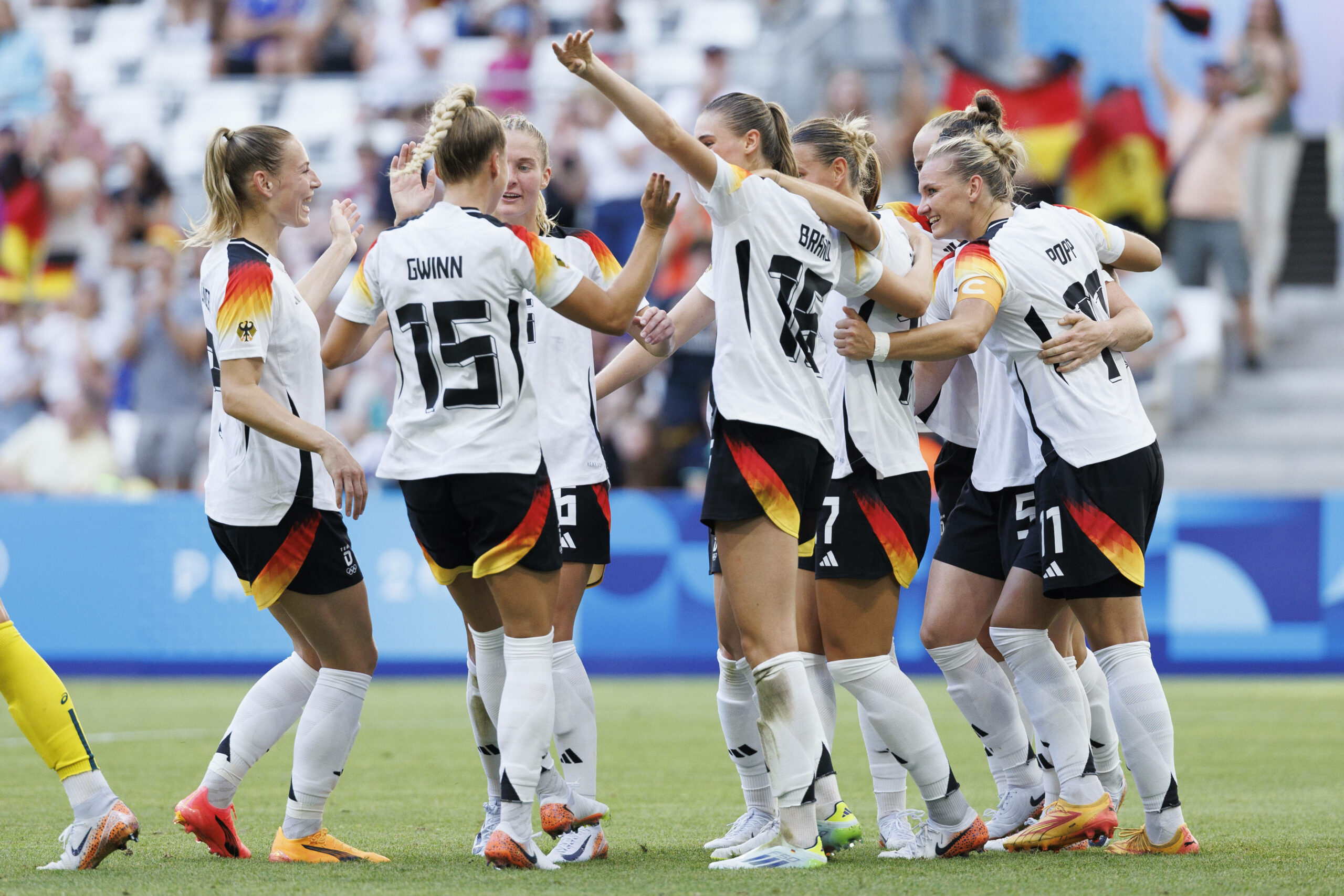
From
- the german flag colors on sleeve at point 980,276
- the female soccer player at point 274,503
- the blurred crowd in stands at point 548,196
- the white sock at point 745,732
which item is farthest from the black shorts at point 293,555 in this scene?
the blurred crowd in stands at point 548,196

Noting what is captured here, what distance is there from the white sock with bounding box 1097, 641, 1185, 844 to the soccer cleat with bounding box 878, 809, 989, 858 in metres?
0.52

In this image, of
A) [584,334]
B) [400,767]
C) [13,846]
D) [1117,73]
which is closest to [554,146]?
[1117,73]

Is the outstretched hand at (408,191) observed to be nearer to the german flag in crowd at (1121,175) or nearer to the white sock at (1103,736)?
the white sock at (1103,736)

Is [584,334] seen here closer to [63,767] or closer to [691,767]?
[63,767]

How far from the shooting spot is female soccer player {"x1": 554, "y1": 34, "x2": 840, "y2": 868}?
4.52 meters

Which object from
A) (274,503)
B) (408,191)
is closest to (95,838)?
(274,503)

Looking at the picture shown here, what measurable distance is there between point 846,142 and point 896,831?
87.7 inches

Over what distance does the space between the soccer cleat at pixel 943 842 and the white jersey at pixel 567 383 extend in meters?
1.59

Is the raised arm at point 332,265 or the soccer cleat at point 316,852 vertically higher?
the raised arm at point 332,265

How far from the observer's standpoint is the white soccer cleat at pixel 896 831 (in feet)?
16.0

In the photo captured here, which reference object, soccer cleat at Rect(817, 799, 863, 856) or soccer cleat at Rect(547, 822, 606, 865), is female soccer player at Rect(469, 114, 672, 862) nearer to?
soccer cleat at Rect(547, 822, 606, 865)

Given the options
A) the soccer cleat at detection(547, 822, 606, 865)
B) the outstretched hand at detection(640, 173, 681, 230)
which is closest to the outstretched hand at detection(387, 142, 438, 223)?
the outstretched hand at detection(640, 173, 681, 230)

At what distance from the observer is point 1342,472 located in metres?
14.1

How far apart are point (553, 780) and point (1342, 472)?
36.3ft
